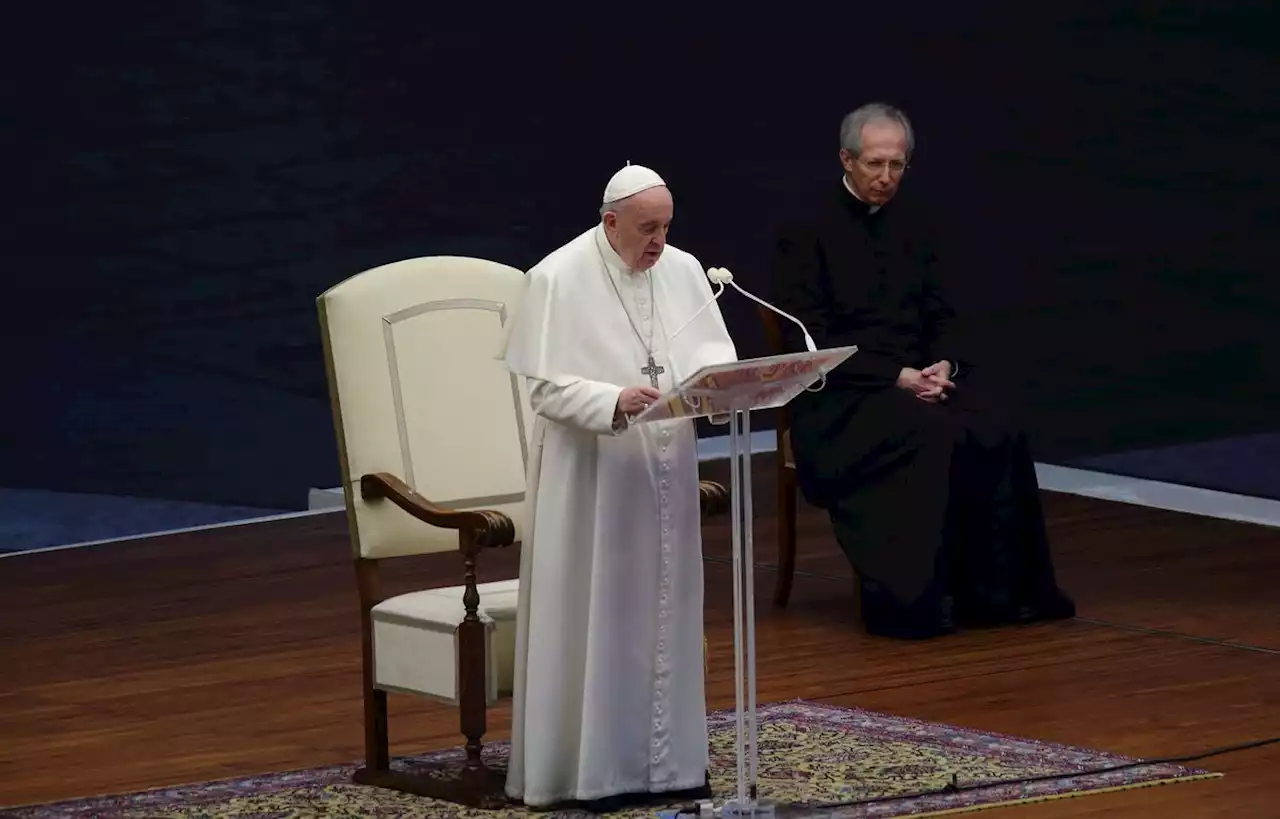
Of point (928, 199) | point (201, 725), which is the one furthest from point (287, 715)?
point (928, 199)

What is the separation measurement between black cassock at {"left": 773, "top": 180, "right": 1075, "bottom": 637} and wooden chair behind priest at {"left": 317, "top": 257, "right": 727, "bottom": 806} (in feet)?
5.57

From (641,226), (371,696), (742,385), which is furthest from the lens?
(371,696)

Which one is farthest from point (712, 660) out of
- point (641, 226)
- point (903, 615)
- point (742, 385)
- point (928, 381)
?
point (742, 385)

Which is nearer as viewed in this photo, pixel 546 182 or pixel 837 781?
pixel 837 781

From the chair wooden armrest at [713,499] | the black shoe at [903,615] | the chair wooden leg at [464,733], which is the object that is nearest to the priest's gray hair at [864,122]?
the black shoe at [903,615]

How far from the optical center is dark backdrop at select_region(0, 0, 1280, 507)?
29.6 feet

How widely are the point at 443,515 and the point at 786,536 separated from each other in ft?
7.87

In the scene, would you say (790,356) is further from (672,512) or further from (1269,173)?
(1269,173)

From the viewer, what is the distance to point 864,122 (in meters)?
7.56

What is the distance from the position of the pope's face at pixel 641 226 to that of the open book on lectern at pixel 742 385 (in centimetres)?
44

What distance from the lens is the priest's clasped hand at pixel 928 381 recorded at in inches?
300

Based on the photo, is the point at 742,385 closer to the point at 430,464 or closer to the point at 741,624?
the point at 741,624

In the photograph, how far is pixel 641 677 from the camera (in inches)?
218

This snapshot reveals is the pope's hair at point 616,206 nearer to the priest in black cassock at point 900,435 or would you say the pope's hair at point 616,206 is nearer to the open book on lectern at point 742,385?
the open book on lectern at point 742,385
